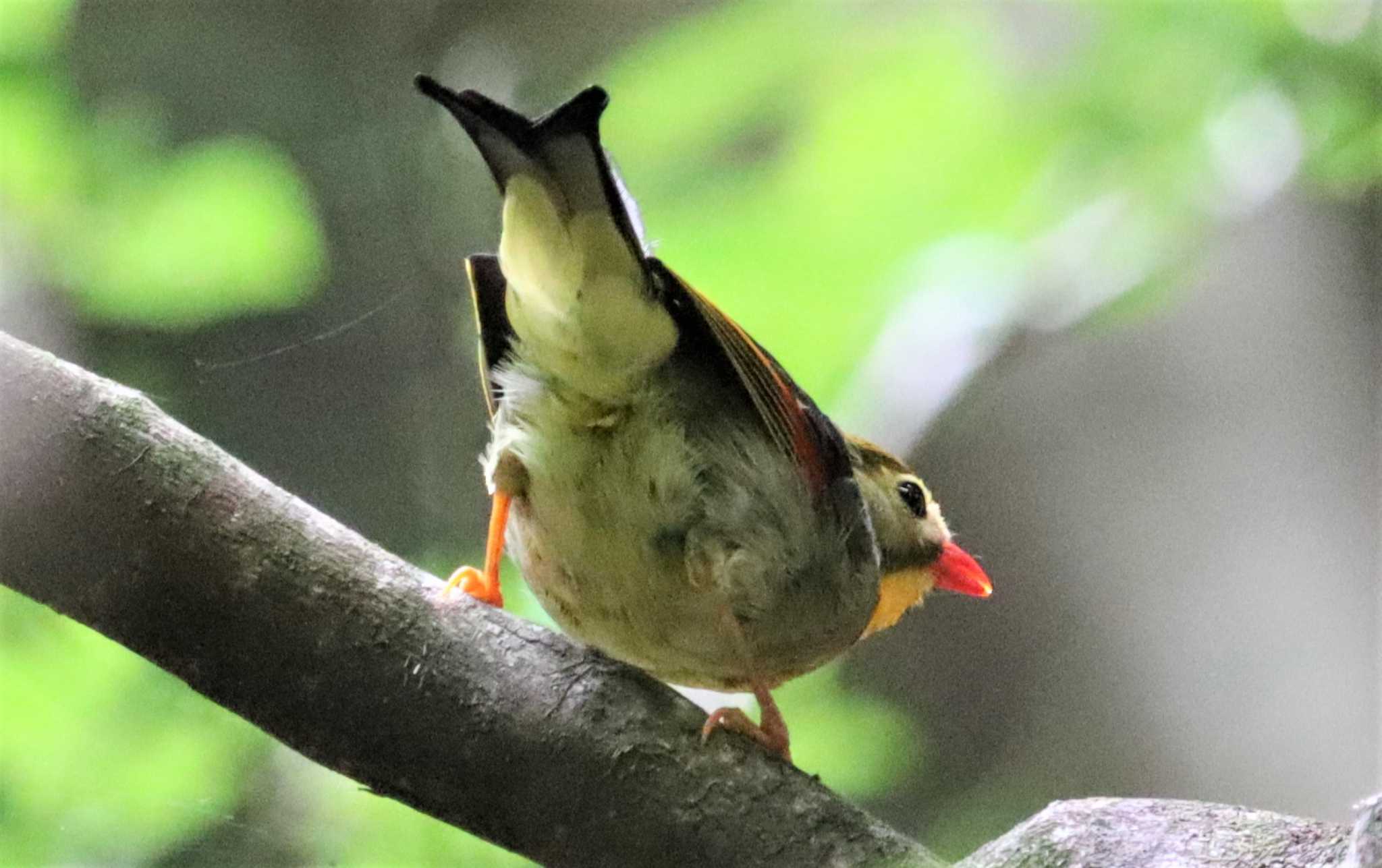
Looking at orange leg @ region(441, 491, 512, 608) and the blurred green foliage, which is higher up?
the blurred green foliage

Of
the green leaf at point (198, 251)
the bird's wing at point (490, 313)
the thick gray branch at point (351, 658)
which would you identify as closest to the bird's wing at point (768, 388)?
the bird's wing at point (490, 313)

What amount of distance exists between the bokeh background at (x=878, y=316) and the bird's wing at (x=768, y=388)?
55 mm

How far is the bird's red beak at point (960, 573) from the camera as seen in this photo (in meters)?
2.32

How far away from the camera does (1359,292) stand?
196 centimetres

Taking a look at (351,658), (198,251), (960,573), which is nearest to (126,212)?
(198,251)

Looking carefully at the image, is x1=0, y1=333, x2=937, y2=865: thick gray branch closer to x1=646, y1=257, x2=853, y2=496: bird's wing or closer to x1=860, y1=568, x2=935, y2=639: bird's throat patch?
x1=646, y1=257, x2=853, y2=496: bird's wing

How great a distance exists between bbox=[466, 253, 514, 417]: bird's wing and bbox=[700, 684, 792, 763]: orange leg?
1.89 ft

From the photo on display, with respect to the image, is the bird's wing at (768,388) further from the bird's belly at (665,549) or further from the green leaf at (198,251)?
the green leaf at (198,251)

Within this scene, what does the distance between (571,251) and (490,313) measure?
6.8 inches

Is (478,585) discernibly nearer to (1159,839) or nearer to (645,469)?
(645,469)

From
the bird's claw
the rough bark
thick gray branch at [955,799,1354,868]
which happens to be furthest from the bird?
thick gray branch at [955,799,1354,868]

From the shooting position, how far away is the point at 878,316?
66.5 inches

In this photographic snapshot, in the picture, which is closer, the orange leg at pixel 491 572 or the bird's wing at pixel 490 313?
the orange leg at pixel 491 572

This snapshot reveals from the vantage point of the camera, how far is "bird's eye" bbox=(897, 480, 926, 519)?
90.4 inches
